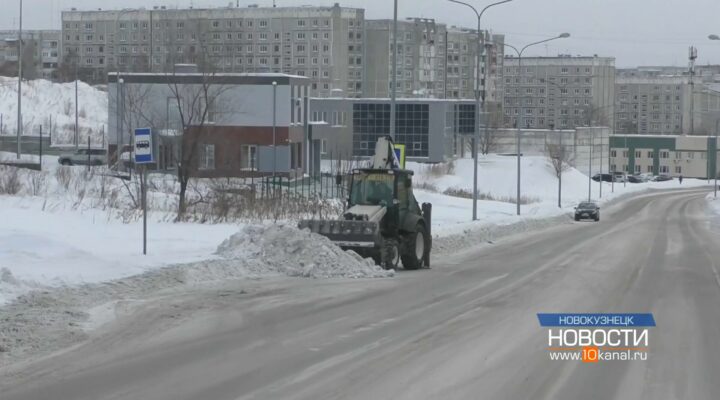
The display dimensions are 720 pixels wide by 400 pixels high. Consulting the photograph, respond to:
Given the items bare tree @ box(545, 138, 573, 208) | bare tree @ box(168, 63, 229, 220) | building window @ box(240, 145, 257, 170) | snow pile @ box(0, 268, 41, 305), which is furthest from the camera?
bare tree @ box(545, 138, 573, 208)

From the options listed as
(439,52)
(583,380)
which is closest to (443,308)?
(583,380)

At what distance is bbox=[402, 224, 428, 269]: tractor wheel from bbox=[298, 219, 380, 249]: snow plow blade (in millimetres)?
1562

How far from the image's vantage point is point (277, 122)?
69.5 m

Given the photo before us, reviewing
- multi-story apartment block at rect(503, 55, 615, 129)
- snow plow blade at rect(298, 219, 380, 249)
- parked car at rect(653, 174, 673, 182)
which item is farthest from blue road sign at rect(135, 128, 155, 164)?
multi-story apartment block at rect(503, 55, 615, 129)

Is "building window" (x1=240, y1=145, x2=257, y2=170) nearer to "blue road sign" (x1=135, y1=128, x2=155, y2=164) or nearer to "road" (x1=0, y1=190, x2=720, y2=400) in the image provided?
"road" (x1=0, y1=190, x2=720, y2=400)

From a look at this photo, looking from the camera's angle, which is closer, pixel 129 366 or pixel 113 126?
pixel 129 366

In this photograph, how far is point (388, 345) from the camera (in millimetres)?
12688

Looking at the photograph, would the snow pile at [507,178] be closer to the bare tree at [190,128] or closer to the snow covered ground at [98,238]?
the bare tree at [190,128]

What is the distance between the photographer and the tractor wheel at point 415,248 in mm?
24141

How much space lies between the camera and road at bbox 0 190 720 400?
1013cm

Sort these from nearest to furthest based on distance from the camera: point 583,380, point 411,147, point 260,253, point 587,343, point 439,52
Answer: point 583,380 < point 587,343 < point 260,253 < point 411,147 < point 439,52

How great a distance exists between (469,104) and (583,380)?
100 meters

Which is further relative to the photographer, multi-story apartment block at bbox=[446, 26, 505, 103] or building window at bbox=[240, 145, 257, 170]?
multi-story apartment block at bbox=[446, 26, 505, 103]

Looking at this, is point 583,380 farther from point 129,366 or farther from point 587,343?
point 129,366
